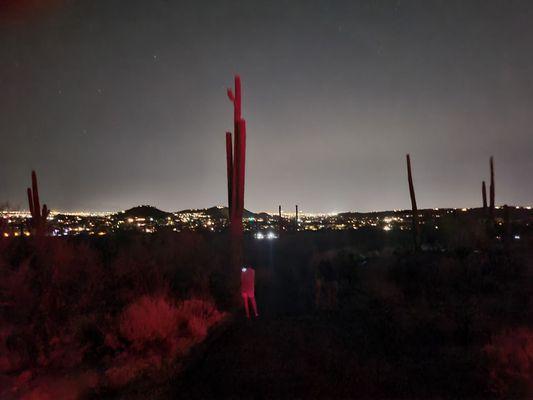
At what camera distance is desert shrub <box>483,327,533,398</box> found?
807 centimetres

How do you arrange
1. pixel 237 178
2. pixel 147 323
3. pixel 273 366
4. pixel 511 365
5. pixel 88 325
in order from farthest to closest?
pixel 237 178 → pixel 88 325 → pixel 147 323 → pixel 273 366 → pixel 511 365

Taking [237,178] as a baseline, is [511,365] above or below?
below

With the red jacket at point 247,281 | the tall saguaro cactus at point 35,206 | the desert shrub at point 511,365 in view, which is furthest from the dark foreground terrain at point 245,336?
the tall saguaro cactus at point 35,206

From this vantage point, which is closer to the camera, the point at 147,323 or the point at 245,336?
the point at 147,323

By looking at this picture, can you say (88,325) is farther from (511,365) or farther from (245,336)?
(511,365)

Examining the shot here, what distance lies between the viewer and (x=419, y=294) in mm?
17391

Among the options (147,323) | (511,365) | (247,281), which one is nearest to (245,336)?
(147,323)

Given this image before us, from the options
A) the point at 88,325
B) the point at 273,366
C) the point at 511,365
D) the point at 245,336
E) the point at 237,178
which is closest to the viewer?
the point at 511,365

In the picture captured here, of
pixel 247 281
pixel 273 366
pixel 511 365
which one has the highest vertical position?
pixel 247 281

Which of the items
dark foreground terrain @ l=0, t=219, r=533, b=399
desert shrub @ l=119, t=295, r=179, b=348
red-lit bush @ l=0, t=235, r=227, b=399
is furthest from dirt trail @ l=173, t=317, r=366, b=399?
desert shrub @ l=119, t=295, r=179, b=348

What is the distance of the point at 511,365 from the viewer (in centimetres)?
882

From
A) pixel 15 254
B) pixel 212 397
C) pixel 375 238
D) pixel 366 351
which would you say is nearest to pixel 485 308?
pixel 366 351

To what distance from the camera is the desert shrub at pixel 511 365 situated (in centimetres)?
807

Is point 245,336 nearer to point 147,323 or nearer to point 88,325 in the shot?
point 147,323
